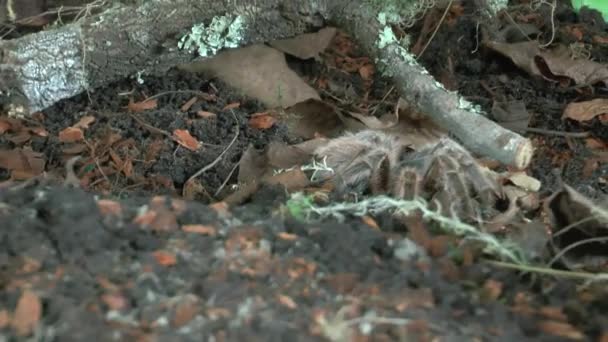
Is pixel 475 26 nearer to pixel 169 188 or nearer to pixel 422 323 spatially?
pixel 169 188

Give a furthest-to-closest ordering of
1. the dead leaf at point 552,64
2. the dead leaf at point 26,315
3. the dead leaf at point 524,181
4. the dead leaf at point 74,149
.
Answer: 1. the dead leaf at point 552,64
2. the dead leaf at point 74,149
3. the dead leaf at point 524,181
4. the dead leaf at point 26,315

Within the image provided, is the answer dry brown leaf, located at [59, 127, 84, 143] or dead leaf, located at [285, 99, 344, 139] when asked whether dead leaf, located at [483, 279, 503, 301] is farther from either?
dry brown leaf, located at [59, 127, 84, 143]

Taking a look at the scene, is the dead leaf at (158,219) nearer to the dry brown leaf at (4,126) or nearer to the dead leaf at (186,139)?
the dead leaf at (186,139)

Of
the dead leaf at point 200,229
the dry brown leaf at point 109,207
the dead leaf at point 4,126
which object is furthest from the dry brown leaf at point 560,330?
the dead leaf at point 4,126

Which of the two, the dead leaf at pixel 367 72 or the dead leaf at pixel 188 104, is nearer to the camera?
the dead leaf at pixel 188 104

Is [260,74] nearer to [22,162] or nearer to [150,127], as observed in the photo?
[150,127]

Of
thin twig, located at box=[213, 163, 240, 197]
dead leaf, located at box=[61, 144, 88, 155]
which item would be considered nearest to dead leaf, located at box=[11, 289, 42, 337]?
thin twig, located at box=[213, 163, 240, 197]

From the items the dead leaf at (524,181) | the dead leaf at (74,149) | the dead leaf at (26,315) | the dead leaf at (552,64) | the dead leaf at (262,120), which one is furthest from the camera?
the dead leaf at (552,64)

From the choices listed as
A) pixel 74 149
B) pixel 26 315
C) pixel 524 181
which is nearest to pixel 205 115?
pixel 74 149
